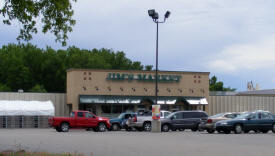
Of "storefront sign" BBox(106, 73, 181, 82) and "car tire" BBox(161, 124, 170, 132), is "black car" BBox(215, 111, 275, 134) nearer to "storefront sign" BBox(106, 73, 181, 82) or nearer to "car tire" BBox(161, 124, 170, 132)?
"car tire" BBox(161, 124, 170, 132)

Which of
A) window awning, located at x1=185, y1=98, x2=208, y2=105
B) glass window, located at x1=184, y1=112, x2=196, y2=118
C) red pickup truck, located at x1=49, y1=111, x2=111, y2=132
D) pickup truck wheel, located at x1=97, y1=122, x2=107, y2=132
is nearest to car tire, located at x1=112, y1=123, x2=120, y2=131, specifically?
red pickup truck, located at x1=49, y1=111, x2=111, y2=132

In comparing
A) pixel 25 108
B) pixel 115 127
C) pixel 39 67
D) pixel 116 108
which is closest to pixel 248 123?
pixel 115 127

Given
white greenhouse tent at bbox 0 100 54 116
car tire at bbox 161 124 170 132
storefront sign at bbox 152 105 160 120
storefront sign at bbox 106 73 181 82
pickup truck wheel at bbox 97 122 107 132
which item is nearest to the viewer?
storefront sign at bbox 152 105 160 120

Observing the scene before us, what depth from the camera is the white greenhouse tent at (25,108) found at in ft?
153

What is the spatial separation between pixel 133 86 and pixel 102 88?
3.55m

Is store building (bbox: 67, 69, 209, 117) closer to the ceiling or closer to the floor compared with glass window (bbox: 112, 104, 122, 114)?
closer to the ceiling

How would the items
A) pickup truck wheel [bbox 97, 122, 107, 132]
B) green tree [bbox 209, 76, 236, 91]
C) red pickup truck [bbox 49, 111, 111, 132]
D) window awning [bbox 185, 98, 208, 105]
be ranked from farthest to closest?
green tree [bbox 209, 76, 236, 91] → window awning [bbox 185, 98, 208, 105] → pickup truck wheel [bbox 97, 122, 107, 132] → red pickup truck [bbox 49, 111, 111, 132]

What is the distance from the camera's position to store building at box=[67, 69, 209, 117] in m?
51.2

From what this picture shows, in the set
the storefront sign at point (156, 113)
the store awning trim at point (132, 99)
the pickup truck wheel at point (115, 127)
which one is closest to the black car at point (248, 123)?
the storefront sign at point (156, 113)

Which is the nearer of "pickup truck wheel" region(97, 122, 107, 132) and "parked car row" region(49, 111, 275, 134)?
"parked car row" region(49, 111, 275, 134)

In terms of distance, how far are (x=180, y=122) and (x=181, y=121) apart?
0.35 feet

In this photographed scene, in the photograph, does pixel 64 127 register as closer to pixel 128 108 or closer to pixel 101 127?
pixel 101 127

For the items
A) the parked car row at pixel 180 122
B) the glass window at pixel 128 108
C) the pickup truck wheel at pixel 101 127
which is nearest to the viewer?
the parked car row at pixel 180 122

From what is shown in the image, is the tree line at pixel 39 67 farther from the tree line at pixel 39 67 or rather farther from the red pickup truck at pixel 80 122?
the red pickup truck at pixel 80 122
